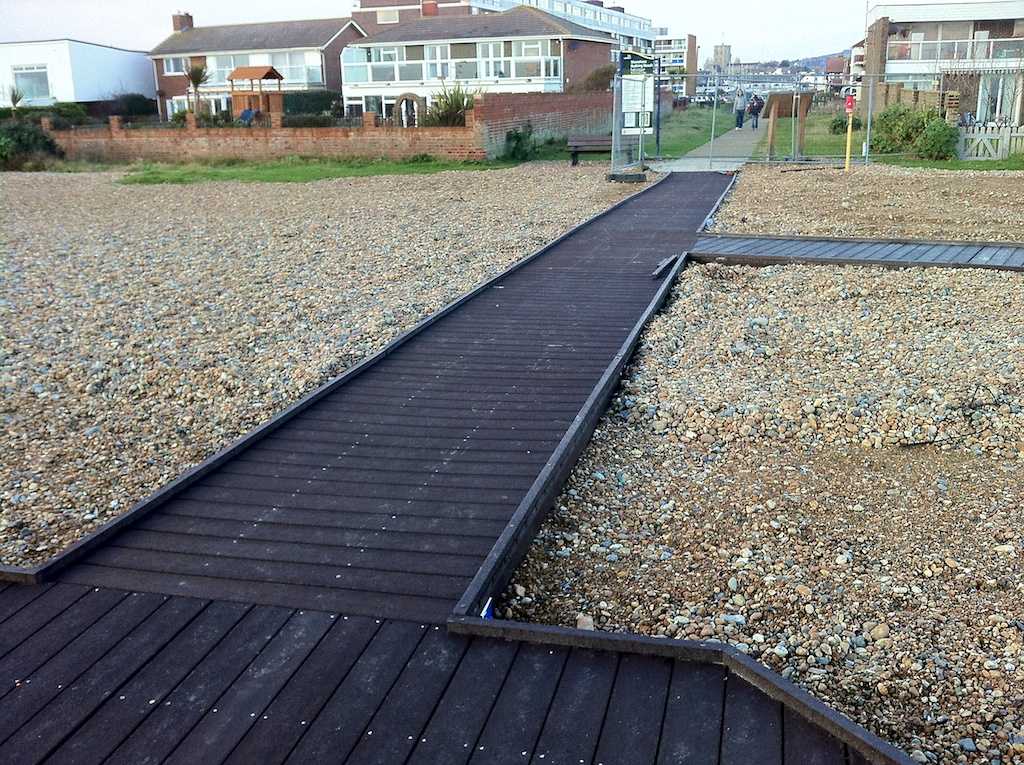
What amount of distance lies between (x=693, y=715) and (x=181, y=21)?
5929cm

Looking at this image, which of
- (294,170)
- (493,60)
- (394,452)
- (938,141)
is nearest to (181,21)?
(493,60)

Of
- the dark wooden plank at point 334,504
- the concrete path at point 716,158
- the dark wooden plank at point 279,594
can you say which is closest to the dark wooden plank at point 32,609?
the dark wooden plank at point 279,594

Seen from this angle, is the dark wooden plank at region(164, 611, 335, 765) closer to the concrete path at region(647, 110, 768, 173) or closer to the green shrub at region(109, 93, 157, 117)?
the concrete path at region(647, 110, 768, 173)

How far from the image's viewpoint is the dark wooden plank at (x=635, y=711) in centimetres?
316

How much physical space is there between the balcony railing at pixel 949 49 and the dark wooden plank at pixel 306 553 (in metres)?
42.4

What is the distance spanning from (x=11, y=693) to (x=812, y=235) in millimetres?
11563

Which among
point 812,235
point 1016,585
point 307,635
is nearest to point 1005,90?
point 812,235

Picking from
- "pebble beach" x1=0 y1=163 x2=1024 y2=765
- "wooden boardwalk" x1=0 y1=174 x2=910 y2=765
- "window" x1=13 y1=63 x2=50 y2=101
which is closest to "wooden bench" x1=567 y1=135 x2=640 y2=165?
"pebble beach" x1=0 y1=163 x2=1024 y2=765

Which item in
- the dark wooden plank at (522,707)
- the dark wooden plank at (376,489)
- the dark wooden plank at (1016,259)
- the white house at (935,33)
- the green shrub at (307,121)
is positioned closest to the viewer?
the dark wooden plank at (522,707)

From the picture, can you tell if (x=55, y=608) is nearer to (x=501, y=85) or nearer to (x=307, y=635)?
(x=307, y=635)

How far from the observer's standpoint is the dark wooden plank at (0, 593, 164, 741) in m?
3.42

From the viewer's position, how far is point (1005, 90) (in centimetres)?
3431

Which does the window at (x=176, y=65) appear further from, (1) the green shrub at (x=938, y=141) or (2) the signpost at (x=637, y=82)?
(1) the green shrub at (x=938, y=141)

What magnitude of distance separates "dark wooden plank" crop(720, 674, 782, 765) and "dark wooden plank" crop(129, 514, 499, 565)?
1.51 m
